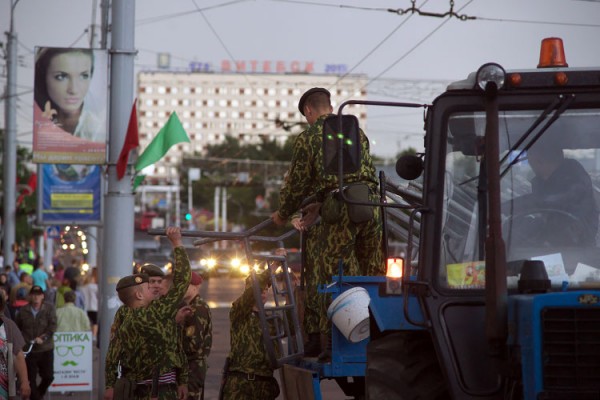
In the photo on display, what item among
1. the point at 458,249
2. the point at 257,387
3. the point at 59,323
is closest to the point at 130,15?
the point at 59,323

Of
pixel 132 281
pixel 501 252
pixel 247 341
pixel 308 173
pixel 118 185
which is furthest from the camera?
pixel 118 185

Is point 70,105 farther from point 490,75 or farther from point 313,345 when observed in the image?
point 490,75

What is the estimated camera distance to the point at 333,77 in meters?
180

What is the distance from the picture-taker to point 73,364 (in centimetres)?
1845

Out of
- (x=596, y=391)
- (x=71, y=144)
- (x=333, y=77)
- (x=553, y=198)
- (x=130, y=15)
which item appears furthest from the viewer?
(x=333, y=77)

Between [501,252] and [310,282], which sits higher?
[501,252]

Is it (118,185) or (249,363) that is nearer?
(249,363)

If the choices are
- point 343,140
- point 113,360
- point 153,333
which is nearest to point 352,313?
point 343,140

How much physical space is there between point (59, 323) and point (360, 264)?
11426mm

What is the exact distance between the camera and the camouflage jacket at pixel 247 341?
10.4 metres

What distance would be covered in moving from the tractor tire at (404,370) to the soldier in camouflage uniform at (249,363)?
3.67 m

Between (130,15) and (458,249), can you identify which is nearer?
(458,249)

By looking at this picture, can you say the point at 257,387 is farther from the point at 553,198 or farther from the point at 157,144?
the point at 157,144

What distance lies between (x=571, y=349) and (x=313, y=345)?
2.81m
